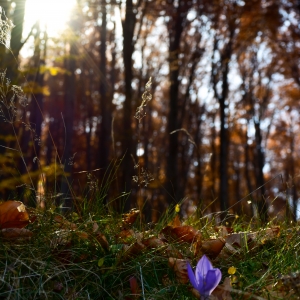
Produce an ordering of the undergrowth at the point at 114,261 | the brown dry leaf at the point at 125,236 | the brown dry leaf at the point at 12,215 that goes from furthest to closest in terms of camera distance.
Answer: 1. the brown dry leaf at the point at 125,236
2. the brown dry leaf at the point at 12,215
3. the undergrowth at the point at 114,261

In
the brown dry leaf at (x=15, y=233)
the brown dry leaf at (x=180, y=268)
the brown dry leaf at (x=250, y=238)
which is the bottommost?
the brown dry leaf at (x=180, y=268)

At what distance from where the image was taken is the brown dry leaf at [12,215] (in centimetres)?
202

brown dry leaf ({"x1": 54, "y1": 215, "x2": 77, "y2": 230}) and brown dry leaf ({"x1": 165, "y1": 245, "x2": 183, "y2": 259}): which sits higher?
brown dry leaf ({"x1": 54, "y1": 215, "x2": 77, "y2": 230})

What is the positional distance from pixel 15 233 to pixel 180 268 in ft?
2.48

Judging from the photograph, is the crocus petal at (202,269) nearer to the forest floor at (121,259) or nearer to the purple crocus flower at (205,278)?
the purple crocus flower at (205,278)

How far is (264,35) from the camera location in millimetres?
15578

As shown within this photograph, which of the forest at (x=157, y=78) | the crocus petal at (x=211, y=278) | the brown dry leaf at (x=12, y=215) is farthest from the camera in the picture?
the forest at (x=157, y=78)

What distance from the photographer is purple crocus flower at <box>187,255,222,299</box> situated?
4.95ft

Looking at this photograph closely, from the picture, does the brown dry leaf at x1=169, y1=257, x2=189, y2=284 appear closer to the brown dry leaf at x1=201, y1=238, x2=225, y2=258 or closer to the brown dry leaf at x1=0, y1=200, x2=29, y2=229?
the brown dry leaf at x1=201, y1=238, x2=225, y2=258

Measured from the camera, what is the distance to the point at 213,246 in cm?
201

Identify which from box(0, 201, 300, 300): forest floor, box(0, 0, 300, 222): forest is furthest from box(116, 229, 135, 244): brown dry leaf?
box(0, 0, 300, 222): forest

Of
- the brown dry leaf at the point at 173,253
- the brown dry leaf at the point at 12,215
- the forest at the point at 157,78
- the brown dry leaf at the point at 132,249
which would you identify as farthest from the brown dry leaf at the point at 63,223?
the forest at the point at 157,78

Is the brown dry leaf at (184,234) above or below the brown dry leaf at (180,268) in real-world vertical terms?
above

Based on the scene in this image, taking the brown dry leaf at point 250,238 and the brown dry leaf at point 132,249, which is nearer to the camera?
the brown dry leaf at point 132,249
